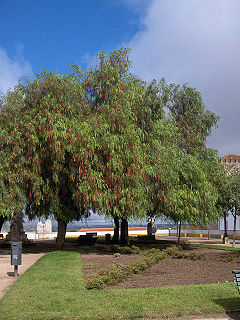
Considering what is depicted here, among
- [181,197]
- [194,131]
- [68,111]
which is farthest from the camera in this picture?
[194,131]

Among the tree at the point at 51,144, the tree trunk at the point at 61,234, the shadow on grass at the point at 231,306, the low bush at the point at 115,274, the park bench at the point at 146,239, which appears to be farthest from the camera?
the park bench at the point at 146,239

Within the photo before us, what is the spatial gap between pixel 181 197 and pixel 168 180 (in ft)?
6.52

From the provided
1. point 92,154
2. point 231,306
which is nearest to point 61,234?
point 92,154

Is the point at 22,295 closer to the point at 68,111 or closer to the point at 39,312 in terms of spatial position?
the point at 39,312

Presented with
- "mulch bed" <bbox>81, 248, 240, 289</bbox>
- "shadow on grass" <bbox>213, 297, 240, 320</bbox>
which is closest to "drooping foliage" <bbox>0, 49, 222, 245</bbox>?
"mulch bed" <bbox>81, 248, 240, 289</bbox>

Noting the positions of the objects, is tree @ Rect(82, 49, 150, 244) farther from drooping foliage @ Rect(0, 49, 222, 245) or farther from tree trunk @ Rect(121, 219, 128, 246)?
tree trunk @ Rect(121, 219, 128, 246)

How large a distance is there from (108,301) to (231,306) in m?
2.55

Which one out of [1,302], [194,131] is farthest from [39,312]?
[194,131]

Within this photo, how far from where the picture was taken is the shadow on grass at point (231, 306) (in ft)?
22.4

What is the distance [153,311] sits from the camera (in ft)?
22.8

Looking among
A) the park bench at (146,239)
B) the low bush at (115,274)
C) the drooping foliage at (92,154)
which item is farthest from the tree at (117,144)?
the park bench at (146,239)

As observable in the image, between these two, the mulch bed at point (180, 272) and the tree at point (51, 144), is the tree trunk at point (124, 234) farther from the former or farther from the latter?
the mulch bed at point (180, 272)

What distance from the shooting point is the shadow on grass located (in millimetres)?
6829

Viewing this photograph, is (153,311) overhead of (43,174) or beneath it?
beneath
